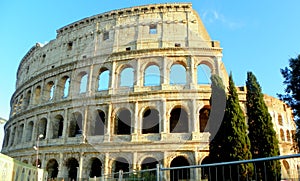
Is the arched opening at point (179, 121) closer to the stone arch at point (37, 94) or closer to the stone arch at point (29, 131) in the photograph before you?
the stone arch at point (37, 94)

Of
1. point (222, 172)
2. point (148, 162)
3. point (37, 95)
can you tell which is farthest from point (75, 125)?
point (222, 172)

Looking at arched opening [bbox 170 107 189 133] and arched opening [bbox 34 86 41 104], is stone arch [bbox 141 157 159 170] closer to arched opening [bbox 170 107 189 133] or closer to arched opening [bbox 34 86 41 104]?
arched opening [bbox 170 107 189 133]

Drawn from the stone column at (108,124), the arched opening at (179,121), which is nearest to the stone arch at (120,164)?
the stone column at (108,124)

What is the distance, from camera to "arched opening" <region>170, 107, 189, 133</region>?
59.0 ft

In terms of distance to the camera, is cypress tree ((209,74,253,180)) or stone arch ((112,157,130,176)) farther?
stone arch ((112,157,130,176))

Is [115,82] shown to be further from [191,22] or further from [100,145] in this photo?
[191,22]

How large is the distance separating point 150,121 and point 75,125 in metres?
6.04

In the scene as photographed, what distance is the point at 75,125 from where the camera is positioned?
64.9 feet

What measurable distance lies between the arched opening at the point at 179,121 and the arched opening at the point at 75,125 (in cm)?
710

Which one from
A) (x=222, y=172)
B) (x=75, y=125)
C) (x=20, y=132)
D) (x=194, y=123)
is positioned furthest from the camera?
(x=20, y=132)

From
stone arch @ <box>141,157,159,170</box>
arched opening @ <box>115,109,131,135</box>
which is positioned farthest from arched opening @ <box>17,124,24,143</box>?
stone arch @ <box>141,157,159,170</box>

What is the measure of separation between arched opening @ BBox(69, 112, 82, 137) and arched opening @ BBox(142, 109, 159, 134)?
509cm

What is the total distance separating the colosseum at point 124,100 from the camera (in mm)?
16828

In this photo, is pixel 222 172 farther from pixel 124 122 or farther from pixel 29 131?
pixel 29 131
